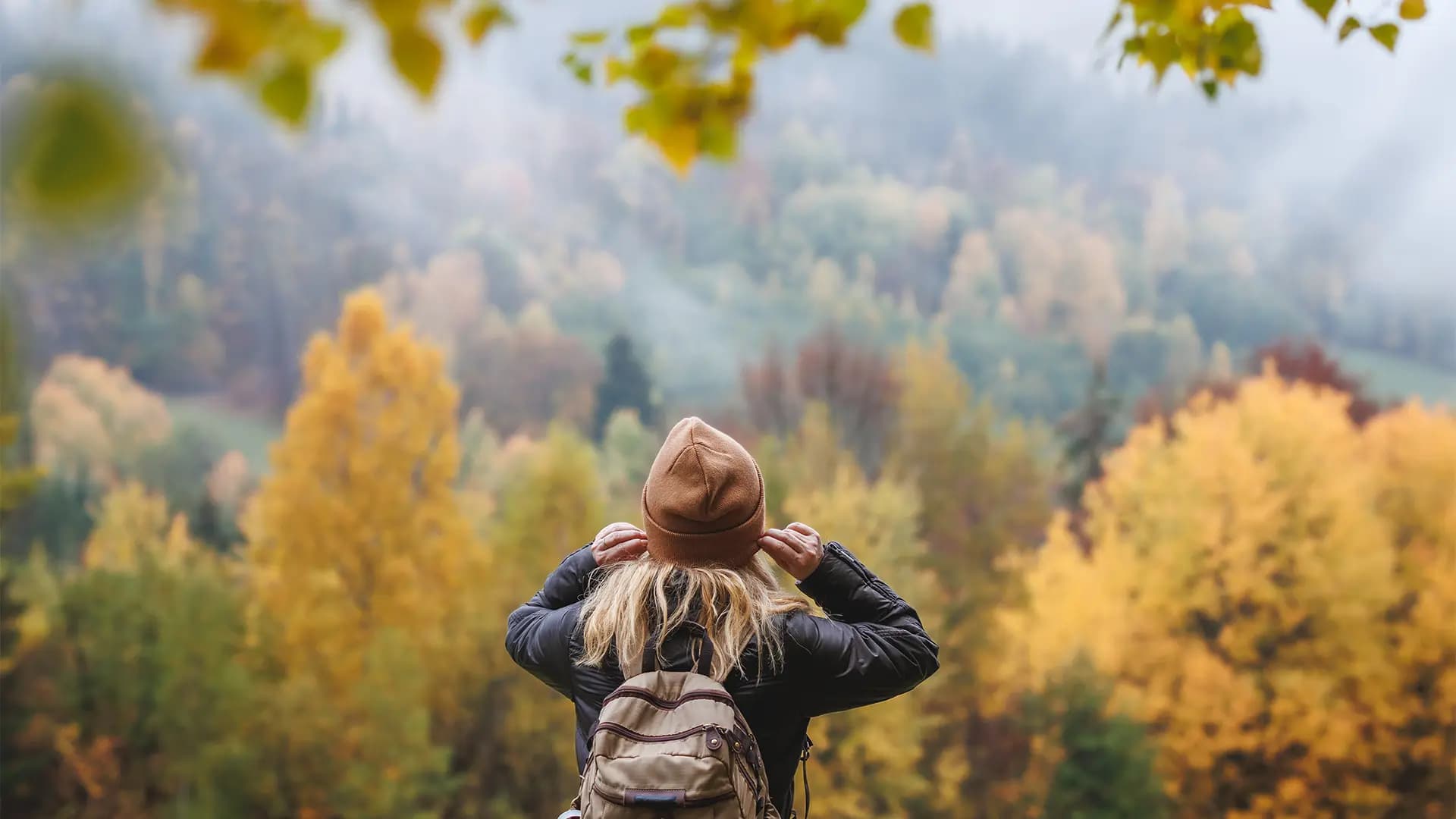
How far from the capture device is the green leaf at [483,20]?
0.95 meters

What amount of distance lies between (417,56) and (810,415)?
5.11 metres

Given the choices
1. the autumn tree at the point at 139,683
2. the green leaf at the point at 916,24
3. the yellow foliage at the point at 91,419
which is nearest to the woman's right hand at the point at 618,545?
the green leaf at the point at 916,24

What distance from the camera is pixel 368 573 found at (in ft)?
17.8

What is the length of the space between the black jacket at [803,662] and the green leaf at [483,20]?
2.66 feet

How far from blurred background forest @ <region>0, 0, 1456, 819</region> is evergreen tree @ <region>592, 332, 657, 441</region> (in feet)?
0.06

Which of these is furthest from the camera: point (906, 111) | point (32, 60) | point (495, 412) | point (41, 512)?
point (906, 111)

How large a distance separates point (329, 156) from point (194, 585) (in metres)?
2.20

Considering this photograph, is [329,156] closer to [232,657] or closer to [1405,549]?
[232,657]

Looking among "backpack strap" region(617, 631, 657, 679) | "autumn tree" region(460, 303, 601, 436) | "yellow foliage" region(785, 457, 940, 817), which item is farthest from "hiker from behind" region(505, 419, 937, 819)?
"autumn tree" region(460, 303, 601, 436)

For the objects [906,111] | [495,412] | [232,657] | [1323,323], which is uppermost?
[906,111]

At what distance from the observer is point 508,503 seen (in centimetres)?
561

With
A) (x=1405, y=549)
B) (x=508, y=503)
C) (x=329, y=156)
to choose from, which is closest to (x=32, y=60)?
(x=508, y=503)

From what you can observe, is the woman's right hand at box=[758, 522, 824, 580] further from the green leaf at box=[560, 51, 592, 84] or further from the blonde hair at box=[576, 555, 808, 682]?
the green leaf at box=[560, 51, 592, 84]

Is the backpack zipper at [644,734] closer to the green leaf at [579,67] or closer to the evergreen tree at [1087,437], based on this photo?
the green leaf at [579,67]
